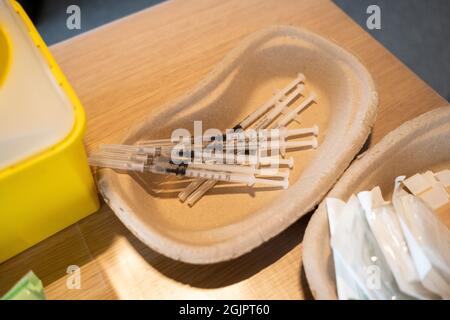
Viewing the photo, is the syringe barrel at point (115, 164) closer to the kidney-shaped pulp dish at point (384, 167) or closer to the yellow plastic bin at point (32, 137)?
the yellow plastic bin at point (32, 137)

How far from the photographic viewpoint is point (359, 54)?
82 cm

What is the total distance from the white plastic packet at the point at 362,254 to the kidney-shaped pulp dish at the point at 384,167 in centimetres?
3

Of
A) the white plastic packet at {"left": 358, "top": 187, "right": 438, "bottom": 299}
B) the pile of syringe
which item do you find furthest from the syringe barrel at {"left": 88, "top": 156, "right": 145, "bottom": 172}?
the white plastic packet at {"left": 358, "top": 187, "right": 438, "bottom": 299}

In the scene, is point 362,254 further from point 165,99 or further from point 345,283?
point 165,99

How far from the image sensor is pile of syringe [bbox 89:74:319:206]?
0.63 metres

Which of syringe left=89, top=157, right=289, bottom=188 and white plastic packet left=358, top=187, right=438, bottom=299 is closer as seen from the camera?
white plastic packet left=358, top=187, right=438, bottom=299

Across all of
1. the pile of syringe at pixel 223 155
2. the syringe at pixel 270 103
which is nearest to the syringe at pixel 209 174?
the pile of syringe at pixel 223 155

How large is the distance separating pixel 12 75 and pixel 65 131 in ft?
0.34

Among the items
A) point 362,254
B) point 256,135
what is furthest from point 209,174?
point 362,254

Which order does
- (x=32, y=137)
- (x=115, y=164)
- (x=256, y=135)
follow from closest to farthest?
(x=32, y=137), (x=115, y=164), (x=256, y=135)

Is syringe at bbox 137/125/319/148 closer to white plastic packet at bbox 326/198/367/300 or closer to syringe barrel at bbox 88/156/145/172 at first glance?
syringe barrel at bbox 88/156/145/172

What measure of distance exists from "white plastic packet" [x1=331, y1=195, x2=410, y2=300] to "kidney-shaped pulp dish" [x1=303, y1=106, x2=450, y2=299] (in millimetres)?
28

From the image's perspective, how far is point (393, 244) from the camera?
518 millimetres

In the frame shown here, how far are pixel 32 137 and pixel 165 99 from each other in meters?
0.33
